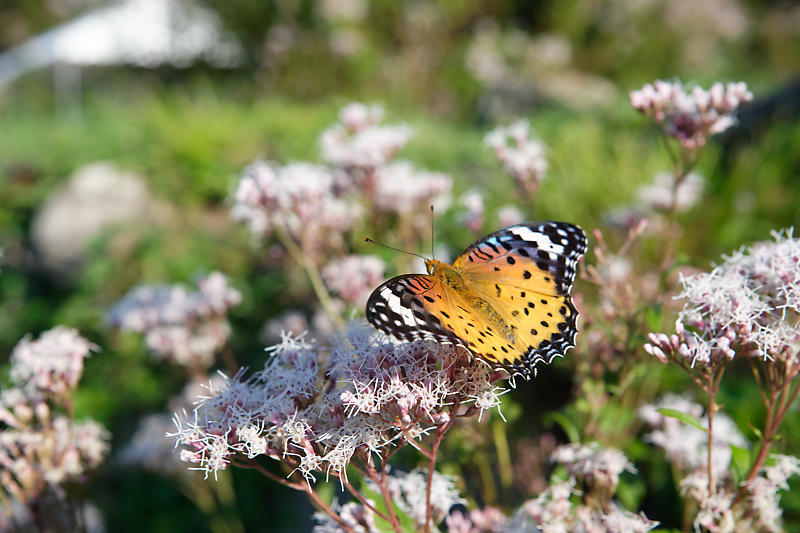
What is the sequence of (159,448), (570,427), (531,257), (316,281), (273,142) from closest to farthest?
1. (531,257)
2. (570,427)
3. (316,281)
4. (159,448)
5. (273,142)

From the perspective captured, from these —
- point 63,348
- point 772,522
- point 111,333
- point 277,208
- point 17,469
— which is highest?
point 277,208

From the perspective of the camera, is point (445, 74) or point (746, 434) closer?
point (746, 434)

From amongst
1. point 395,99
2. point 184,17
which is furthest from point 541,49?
point 184,17

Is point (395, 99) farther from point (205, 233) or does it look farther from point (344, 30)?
point (205, 233)

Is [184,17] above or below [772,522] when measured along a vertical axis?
above

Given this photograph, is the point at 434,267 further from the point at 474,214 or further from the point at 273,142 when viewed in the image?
the point at 273,142

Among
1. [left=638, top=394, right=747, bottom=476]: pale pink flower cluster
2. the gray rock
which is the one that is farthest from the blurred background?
[left=638, top=394, right=747, bottom=476]: pale pink flower cluster

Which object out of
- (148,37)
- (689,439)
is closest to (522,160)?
(689,439)
